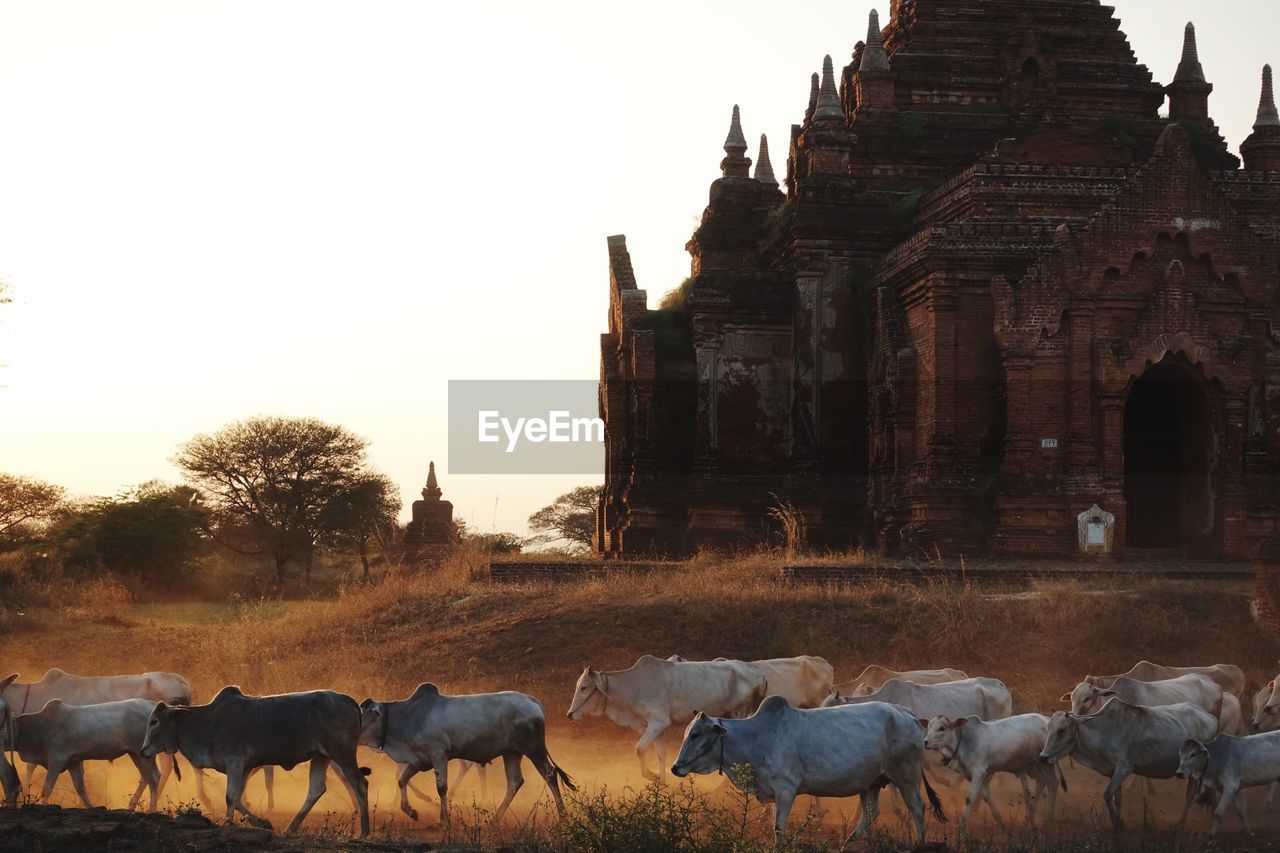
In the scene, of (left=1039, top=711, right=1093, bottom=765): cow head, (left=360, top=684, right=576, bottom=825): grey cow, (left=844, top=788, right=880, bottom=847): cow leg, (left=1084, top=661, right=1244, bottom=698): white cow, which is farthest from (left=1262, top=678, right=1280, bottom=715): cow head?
(left=360, top=684, right=576, bottom=825): grey cow

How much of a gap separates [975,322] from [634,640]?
24.2 feet

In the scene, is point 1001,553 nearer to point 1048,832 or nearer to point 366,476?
point 1048,832

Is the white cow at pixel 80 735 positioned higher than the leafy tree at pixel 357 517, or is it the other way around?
the leafy tree at pixel 357 517

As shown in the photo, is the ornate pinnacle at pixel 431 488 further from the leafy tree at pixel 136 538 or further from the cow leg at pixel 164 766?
the cow leg at pixel 164 766

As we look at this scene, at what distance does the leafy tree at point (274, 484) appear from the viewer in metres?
37.7

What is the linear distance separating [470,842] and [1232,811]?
18.4 ft

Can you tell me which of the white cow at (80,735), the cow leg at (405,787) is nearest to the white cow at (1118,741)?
the cow leg at (405,787)

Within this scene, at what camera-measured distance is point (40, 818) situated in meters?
9.52

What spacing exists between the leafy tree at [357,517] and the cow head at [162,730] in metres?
26.9

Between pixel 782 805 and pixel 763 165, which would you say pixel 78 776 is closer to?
pixel 782 805

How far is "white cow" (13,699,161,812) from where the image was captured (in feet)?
36.1

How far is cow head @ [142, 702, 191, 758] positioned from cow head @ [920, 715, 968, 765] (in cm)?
518

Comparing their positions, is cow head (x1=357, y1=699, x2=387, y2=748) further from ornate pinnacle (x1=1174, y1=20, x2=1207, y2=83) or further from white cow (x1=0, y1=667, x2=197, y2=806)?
ornate pinnacle (x1=1174, y1=20, x2=1207, y2=83)

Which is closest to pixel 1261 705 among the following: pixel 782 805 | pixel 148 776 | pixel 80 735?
pixel 782 805
